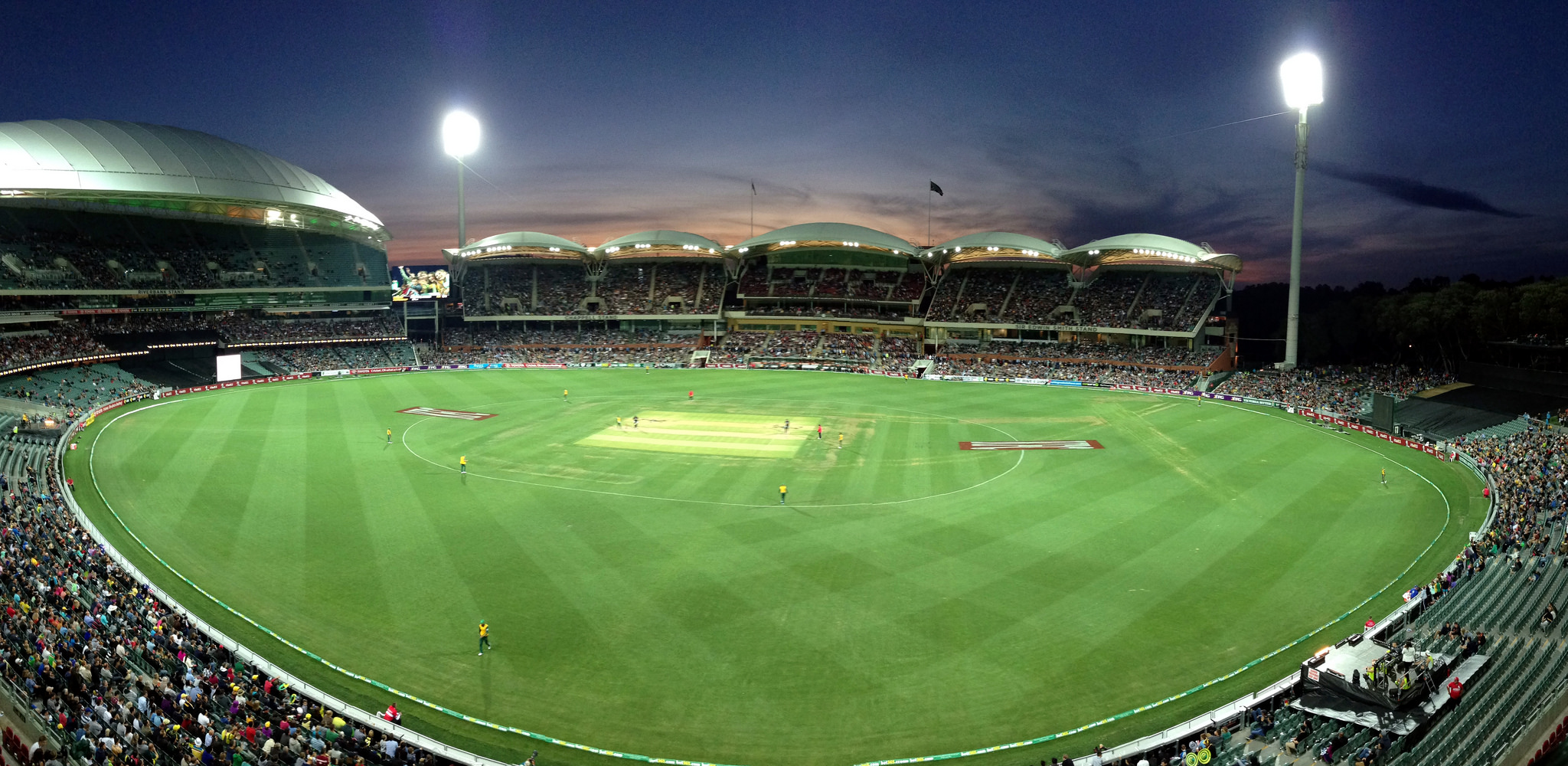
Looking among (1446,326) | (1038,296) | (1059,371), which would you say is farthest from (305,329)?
(1446,326)

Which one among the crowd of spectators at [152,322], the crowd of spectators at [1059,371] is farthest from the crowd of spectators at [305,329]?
the crowd of spectators at [1059,371]

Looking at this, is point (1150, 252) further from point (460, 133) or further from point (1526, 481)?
point (460, 133)

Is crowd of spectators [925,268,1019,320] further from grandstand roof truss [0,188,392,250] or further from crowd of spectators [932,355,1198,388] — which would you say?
grandstand roof truss [0,188,392,250]

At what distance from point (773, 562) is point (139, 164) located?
71.8 meters

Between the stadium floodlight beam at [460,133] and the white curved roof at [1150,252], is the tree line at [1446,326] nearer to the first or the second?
the white curved roof at [1150,252]

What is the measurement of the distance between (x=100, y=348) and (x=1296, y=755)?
82263mm

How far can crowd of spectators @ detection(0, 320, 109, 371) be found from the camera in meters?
53.9

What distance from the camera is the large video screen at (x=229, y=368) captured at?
2689 inches

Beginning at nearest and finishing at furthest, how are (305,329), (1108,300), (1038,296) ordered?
(305,329) → (1108,300) → (1038,296)

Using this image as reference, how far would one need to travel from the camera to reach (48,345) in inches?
2285

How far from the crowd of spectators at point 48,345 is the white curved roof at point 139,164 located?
11236 millimetres

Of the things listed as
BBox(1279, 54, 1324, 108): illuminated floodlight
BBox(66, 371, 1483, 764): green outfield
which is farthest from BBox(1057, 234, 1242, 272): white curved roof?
BBox(66, 371, 1483, 764): green outfield

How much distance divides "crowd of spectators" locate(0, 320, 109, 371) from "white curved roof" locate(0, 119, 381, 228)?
11.2 meters

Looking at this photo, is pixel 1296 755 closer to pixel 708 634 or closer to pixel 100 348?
pixel 708 634
